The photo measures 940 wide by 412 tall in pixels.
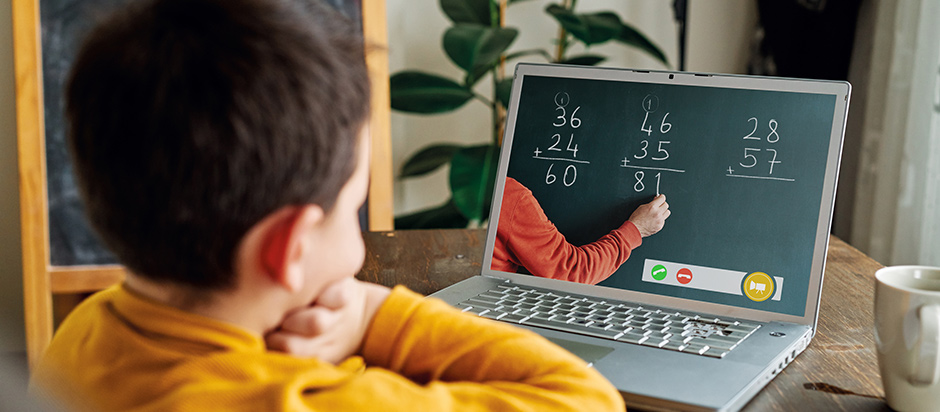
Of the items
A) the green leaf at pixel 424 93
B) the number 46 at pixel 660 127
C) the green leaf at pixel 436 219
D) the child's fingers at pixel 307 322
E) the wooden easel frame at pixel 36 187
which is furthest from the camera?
the green leaf at pixel 436 219

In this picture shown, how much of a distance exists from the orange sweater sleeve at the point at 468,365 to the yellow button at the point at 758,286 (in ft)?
1.15

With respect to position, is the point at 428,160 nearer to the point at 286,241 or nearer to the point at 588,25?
the point at 588,25

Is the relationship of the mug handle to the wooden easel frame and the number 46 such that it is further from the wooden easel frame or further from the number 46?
the wooden easel frame

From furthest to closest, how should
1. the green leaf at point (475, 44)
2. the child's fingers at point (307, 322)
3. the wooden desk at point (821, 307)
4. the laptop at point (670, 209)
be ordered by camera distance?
the green leaf at point (475, 44) → the laptop at point (670, 209) → the wooden desk at point (821, 307) → the child's fingers at point (307, 322)

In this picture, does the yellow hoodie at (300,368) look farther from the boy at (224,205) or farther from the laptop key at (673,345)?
the laptop key at (673,345)

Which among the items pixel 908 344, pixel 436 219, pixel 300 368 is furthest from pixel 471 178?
Result: pixel 300 368

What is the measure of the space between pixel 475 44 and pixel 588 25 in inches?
13.1

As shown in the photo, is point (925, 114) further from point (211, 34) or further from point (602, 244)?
Answer: point (211, 34)

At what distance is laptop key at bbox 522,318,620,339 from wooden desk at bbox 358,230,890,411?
0.48 ft

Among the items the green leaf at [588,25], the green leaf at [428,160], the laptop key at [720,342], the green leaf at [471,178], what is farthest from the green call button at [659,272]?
the green leaf at [428,160]

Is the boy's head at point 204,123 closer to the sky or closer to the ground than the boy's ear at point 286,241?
closer to the sky

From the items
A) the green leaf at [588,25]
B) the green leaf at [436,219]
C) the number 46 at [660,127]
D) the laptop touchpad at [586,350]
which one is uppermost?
the green leaf at [588,25]

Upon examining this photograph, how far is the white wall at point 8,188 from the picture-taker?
2.05 metres

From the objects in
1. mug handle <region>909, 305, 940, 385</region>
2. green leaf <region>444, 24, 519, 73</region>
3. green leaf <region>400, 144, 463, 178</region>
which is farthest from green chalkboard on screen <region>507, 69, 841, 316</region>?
green leaf <region>400, 144, 463, 178</region>
